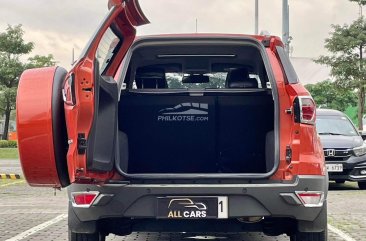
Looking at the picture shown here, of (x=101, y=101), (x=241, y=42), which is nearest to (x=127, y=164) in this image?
(x=101, y=101)

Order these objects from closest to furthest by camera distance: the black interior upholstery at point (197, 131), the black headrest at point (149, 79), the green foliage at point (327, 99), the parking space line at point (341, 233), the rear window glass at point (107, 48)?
the rear window glass at point (107, 48) < the black interior upholstery at point (197, 131) < the black headrest at point (149, 79) < the parking space line at point (341, 233) < the green foliage at point (327, 99)

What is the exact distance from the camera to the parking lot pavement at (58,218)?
6852 millimetres

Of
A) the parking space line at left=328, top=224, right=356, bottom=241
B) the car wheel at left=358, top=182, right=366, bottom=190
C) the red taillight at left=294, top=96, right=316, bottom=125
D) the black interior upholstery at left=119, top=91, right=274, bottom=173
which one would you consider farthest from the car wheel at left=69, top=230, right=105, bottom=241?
the car wheel at left=358, top=182, right=366, bottom=190

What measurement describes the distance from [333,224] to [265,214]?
12.0ft

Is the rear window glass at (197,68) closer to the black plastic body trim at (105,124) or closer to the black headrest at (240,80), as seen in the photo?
the black headrest at (240,80)


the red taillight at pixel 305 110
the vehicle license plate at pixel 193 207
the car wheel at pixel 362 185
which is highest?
the red taillight at pixel 305 110

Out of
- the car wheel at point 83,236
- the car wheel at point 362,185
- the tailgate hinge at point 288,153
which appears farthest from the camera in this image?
the car wheel at point 362,185

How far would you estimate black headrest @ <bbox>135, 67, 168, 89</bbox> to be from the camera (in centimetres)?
591

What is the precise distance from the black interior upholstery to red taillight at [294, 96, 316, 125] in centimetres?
77

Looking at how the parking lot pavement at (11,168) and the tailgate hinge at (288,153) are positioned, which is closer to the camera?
the tailgate hinge at (288,153)

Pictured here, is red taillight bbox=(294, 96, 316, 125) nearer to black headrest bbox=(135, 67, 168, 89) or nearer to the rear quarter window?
the rear quarter window

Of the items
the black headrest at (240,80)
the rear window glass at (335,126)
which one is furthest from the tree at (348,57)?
the black headrest at (240,80)

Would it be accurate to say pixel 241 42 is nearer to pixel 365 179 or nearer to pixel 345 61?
pixel 365 179

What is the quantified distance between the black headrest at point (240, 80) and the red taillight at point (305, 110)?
40.9 inches
